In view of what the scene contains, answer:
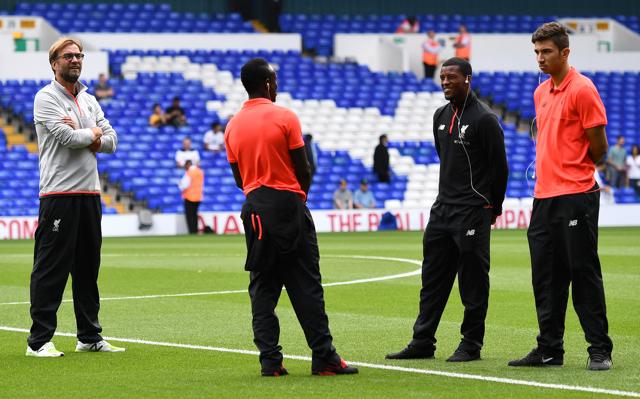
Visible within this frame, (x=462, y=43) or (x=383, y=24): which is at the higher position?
(x=383, y=24)

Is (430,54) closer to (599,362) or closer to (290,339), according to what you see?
(290,339)

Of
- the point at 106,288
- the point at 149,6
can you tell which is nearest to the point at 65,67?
the point at 106,288

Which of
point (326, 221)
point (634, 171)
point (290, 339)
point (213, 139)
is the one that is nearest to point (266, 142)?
point (290, 339)

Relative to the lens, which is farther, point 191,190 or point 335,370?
point 191,190

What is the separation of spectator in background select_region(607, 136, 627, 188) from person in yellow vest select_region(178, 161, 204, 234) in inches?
517

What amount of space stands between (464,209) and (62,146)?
300 cm

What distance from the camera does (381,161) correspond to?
3591 centimetres

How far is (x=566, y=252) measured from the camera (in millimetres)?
8438

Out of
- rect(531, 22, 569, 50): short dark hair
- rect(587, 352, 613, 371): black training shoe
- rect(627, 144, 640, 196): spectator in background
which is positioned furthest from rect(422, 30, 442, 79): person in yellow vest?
Answer: rect(587, 352, 613, 371): black training shoe

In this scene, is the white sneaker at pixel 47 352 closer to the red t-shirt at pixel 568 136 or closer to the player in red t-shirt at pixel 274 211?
the player in red t-shirt at pixel 274 211

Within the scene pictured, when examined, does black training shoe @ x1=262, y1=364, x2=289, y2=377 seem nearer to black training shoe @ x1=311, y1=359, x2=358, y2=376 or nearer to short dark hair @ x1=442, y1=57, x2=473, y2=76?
black training shoe @ x1=311, y1=359, x2=358, y2=376

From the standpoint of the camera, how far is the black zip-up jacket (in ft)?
29.3

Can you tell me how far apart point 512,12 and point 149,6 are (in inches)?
578

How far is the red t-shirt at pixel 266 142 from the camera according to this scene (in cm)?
805
